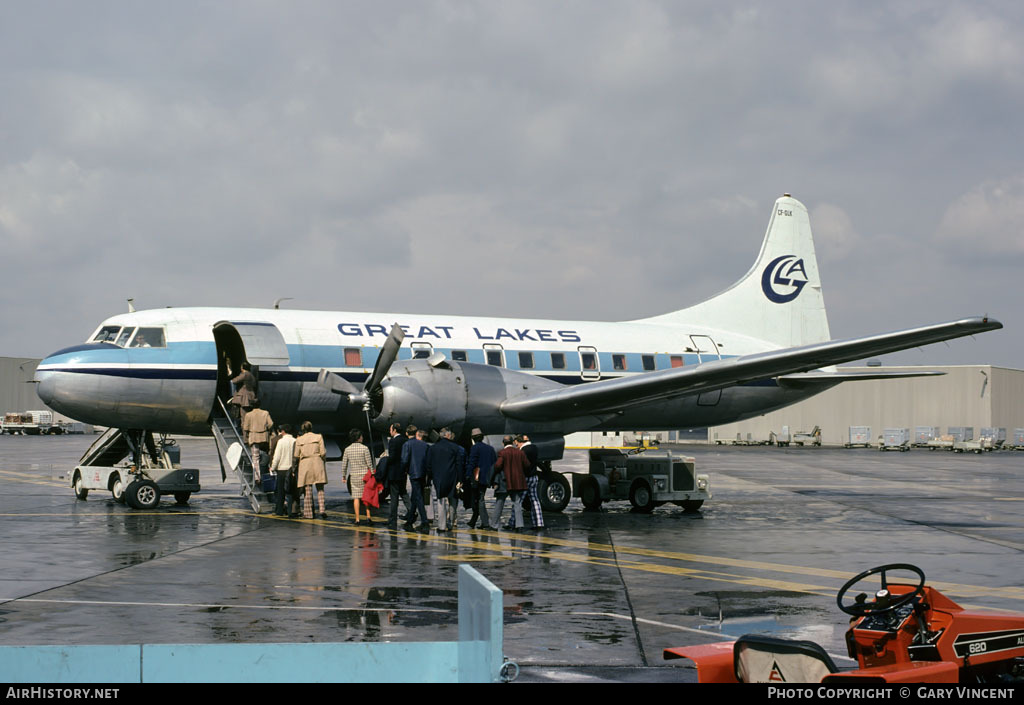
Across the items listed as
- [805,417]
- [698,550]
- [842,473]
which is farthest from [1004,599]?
[805,417]

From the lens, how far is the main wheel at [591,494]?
907 inches

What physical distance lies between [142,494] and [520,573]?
11.5 m

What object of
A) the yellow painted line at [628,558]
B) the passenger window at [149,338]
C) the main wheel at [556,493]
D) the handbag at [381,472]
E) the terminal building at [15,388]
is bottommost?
the yellow painted line at [628,558]

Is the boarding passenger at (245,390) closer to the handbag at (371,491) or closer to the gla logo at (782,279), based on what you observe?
the handbag at (371,491)

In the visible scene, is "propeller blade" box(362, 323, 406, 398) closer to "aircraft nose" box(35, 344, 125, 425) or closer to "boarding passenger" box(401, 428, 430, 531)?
"boarding passenger" box(401, 428, 430, 531)

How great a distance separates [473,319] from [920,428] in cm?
5802

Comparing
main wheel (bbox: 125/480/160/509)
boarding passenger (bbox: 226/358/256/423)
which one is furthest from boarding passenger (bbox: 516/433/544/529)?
main wheel (bbox: 125/480/160/509)

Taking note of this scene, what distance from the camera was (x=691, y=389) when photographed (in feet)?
71.9

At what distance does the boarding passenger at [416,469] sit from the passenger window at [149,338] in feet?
23.1

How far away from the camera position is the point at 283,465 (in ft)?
65.8

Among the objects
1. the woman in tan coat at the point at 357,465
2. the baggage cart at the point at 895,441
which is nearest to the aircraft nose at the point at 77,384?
the woman in tan coat at the point at 357,465

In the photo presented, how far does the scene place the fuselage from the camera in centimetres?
2144

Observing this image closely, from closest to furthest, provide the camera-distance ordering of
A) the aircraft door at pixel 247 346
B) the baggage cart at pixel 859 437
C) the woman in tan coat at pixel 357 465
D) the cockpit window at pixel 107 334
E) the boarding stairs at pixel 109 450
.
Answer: the woman in tan coat at pixel 357 465 < the aircraft door at pixel 247 346 < the cockpit window at pixel 107 334 < the boarding stairs at pixel 109 450 < the baggage cart at pixel 859 437
